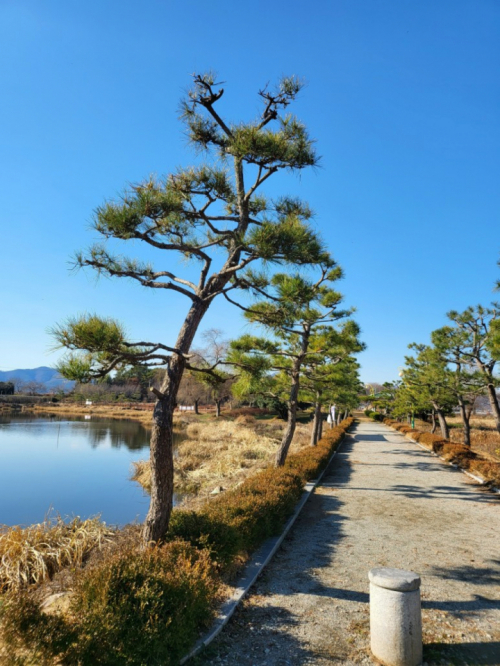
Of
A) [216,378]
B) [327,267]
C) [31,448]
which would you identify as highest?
[327,267]

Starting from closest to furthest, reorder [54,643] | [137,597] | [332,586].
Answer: [54,643] < [137,597] < [332,586]

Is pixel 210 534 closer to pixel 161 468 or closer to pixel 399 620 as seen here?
pixel 161 468

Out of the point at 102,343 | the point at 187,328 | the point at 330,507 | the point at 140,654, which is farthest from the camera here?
the point at 330,507

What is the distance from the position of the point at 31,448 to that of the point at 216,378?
63.0 ft

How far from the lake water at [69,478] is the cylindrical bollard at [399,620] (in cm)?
564

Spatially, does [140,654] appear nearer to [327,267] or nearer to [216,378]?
[216,378]

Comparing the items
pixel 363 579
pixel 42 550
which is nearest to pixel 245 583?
pixel 363 579

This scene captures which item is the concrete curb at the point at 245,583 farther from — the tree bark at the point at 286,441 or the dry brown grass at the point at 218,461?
the dry brown grass at the point at 218,461

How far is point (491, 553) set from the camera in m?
5.98

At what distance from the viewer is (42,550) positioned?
19.3 ft

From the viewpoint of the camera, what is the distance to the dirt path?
339 cm

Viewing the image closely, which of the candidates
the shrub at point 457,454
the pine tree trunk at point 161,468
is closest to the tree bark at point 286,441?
the pine tree trunk at point 161,468

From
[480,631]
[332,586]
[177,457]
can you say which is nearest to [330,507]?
[332,586]

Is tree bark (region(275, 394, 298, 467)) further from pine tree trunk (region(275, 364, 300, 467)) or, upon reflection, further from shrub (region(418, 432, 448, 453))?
shrub (region(418, 432, 448, 453))
